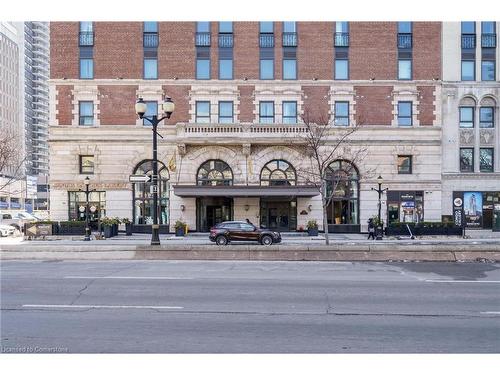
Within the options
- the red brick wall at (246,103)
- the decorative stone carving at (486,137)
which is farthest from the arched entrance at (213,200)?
the decorative stone carving at (486,137)

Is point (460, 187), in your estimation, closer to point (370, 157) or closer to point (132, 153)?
point (370, 157)

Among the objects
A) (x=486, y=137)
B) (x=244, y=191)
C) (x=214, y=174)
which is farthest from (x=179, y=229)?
(x=486, y=137)

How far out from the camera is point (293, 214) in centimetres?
3284

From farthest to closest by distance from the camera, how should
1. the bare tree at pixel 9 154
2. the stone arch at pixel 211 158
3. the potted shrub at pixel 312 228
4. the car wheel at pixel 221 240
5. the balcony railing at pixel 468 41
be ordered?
the balcony railing at pixel 468 41, the stone arch at pixel 211 158, the bare tree at pixel 9 154, the potted shrub at pixel 312 228, the car wheel at pixel 221 240

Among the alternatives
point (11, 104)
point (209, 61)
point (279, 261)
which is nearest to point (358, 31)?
point (209, 61)

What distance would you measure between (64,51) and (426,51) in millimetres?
30482

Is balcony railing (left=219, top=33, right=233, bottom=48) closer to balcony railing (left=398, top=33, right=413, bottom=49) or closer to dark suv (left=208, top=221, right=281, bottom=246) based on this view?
balcony railing (left=398, top=33, right=413, bottom=49)

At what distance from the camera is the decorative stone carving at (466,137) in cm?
3416

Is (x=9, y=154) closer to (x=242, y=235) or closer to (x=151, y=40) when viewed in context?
(x=151, y=40)

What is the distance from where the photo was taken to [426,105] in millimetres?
32969

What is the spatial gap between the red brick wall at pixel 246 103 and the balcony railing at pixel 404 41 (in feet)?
42.9

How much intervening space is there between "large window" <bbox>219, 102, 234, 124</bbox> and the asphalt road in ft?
68.0

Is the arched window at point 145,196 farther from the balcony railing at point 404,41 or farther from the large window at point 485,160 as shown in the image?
the large window at point 485,160

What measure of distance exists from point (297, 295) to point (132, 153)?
2559 centimetres
